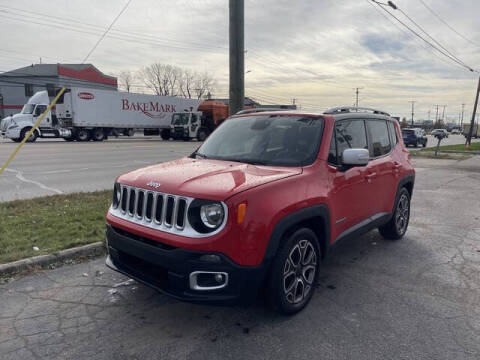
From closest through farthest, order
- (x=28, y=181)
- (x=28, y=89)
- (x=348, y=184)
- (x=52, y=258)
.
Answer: (x=348, y=184)
(x=52, y=258)
(x=28, y=181)
(x=28, y=89)

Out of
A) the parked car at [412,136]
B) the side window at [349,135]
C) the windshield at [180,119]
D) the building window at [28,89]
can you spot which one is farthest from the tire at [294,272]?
the building window at [28,89]

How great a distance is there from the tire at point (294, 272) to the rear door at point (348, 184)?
1.38 ft

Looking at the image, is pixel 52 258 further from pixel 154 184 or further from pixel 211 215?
pixel 211 215

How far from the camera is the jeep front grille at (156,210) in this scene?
2.82 metres

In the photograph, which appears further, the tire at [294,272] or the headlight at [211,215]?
the tire at [294,272]

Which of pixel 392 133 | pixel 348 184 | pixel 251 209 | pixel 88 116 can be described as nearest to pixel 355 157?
pixel 348 184

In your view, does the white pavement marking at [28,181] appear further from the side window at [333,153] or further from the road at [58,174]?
the side window at [333,153]

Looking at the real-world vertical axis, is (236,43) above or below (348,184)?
above

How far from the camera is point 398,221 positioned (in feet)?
18.2

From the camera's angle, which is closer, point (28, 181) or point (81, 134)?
point (28, 181)

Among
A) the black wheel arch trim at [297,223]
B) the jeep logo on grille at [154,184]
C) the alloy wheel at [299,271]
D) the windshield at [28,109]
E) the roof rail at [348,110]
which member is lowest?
the alloy wheel at [299,271]

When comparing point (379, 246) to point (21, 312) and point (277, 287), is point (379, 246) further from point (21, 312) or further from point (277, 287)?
point (21, 312)

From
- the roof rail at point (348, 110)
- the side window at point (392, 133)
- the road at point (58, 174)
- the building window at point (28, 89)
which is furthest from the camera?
the building window at point (28, 89)

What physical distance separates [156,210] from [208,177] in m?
0.50
